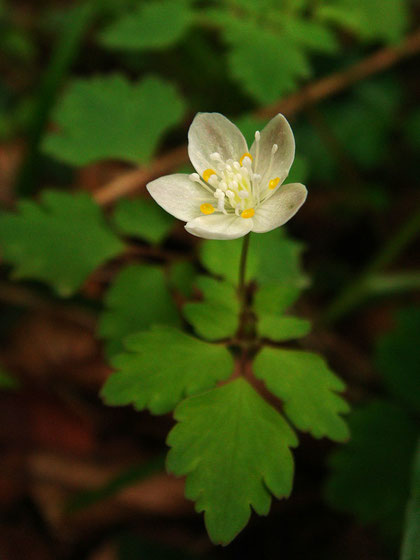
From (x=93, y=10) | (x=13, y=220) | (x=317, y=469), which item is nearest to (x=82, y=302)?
(x=13, y=220)

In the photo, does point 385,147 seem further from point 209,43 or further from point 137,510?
point 137,510

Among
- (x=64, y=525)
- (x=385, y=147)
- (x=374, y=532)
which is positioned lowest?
(x=64, y=525)

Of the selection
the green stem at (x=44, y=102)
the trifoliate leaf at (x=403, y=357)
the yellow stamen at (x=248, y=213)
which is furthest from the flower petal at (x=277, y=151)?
the green stem at (x=44, y=102)

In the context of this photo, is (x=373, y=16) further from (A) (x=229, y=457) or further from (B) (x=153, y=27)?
(A) (x=229, y=457)

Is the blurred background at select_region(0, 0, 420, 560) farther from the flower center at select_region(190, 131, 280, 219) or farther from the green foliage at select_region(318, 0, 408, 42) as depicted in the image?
the flower center at select_region(190, 131, 280, 219)

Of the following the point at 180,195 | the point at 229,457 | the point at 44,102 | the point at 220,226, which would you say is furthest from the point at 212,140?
the point at 44,102

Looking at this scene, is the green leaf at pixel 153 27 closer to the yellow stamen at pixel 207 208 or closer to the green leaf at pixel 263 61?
the green leaf at pixel 263 61
